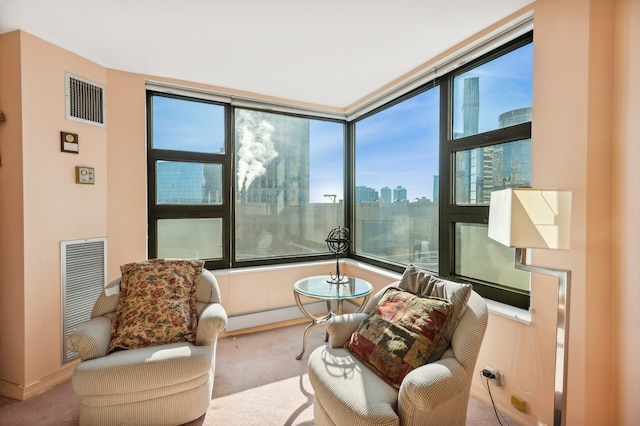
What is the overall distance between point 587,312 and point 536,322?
0.91 ft

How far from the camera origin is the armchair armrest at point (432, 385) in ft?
4.39

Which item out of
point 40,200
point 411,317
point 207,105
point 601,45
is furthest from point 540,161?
point 40,200

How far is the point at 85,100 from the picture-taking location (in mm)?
2504

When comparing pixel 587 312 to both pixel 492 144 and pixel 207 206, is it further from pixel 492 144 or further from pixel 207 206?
pixel 207 206

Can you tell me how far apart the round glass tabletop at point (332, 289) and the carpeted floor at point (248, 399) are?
62 cm

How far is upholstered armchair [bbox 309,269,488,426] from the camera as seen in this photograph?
1.35 m

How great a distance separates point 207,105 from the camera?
3184 mm

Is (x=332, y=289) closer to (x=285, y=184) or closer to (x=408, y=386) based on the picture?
(x=408, y=386)

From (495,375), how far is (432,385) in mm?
898

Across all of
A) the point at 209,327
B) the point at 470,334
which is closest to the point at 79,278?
the point at 209,327

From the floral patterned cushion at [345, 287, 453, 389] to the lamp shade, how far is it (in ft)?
1.92

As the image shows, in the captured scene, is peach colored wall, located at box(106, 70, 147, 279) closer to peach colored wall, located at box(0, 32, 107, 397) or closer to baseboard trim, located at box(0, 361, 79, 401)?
peach colored wall, located at box(0, 32, 107, 397)

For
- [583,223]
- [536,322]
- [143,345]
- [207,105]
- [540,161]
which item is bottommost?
[143,345]

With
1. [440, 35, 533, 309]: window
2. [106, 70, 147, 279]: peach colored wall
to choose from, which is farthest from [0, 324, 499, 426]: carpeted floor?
[106, 70, 147, 279]: peach colored wall
